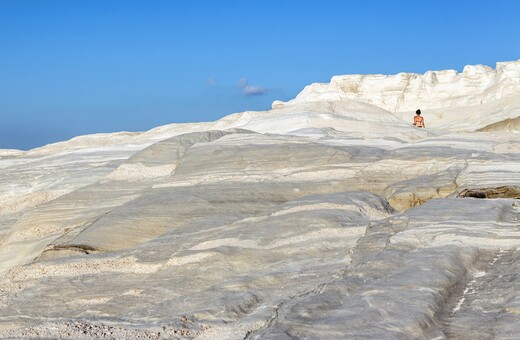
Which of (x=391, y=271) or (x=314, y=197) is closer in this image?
(x=391, y=271)

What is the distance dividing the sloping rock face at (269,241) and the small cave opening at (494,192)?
3 centimetres

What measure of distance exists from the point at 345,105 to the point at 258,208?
63.3 feet

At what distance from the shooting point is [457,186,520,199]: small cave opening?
14.9 m

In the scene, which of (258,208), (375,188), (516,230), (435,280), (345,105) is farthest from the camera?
(345,105)

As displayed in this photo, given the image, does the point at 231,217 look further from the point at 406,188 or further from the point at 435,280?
the point at 435,280

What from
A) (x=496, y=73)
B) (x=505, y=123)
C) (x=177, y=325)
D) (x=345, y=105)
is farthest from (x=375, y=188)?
(x=496, y=73)

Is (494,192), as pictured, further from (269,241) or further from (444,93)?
(444,93)

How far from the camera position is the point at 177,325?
795 centimetres

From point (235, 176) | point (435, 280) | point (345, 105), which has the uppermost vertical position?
point (345, 105)

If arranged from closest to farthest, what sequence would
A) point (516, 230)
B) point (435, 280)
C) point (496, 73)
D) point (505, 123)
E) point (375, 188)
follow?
point (435, 280) < point (516, 230) < point (375, 188) < point (505, 123) < point (496, 73)

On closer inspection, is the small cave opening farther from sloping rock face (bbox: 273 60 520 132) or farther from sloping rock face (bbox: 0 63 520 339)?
sloping rock face (bbox: 273 60 520 132)

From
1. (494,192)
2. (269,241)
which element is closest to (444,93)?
(494,192)

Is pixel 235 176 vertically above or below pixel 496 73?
below

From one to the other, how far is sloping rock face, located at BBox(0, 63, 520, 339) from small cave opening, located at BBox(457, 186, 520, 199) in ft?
0.10
